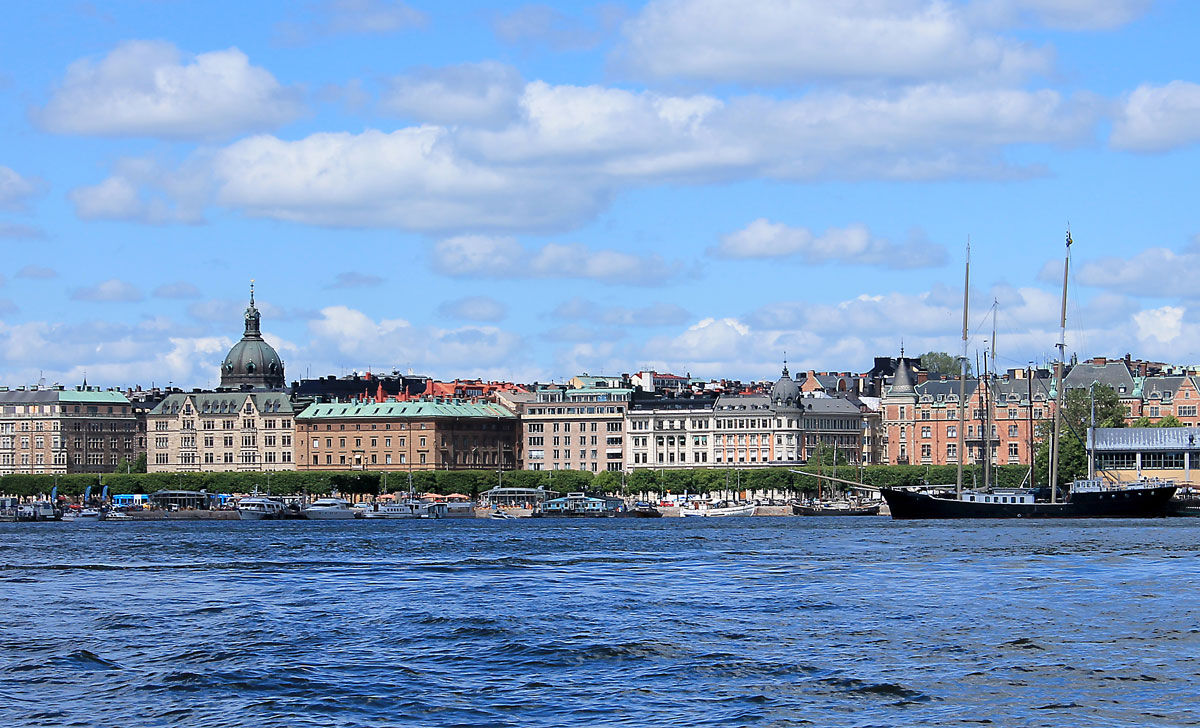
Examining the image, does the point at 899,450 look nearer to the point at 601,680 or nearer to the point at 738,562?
the point at 738,562

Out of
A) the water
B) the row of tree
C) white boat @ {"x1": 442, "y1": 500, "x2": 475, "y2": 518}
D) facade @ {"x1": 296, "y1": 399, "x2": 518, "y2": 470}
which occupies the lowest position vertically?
white boat @ {"x1": 442, "y1": 500, "x2": 475, "y2": 518}

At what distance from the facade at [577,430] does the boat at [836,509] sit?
4165 centimetres

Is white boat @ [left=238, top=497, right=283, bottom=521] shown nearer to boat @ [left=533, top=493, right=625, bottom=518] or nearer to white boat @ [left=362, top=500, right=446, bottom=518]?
white boat @ [left=362, top=500, right=446, bottom=518]

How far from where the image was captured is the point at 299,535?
9569 centimetres

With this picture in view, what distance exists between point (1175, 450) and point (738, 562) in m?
74.1

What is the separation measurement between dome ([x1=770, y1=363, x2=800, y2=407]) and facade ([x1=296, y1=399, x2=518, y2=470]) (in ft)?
87.4

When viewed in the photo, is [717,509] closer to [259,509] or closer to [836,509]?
[836,509]

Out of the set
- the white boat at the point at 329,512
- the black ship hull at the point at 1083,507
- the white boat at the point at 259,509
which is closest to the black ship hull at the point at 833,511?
the black ship hull at the point at 1083,507

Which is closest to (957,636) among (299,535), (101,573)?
(101,573)

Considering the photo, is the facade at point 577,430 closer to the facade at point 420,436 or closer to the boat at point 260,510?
the facade at point 420,436

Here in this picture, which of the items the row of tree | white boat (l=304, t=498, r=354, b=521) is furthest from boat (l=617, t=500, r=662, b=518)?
white boat (l=304, t=498, r=354, b=521)

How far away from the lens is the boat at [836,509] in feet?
449

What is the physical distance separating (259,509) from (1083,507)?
59552 mm

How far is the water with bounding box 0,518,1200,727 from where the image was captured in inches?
1117
